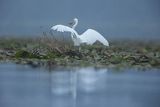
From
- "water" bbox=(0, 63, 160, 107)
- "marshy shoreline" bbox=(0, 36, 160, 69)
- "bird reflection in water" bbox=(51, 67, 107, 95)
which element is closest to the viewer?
"water" bbox=(0, 63, 160, 107)

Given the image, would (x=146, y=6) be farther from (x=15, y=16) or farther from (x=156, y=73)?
(x=156, y=73)

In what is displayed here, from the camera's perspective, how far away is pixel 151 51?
2006 cm

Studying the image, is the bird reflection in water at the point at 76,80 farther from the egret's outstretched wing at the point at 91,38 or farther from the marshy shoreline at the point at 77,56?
the egret's outstretched wing at the point at 91,38

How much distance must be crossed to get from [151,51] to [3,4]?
21.3 metres

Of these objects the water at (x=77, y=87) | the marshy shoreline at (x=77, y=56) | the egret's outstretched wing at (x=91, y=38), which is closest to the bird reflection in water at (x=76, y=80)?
the water at (x=77, y=87)

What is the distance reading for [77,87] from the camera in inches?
591

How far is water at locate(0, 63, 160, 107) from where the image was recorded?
13.6 metres

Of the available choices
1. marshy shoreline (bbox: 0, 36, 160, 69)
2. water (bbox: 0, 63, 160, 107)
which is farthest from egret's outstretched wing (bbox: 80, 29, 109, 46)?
water (bbox: 0, 63, 160, 107)

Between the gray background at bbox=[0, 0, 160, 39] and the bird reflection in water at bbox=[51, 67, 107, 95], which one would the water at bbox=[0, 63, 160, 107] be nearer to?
the bird reflection in water at bbox=[51, 67, 107, 95]

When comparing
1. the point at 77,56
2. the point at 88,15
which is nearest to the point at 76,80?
the point at 77,56

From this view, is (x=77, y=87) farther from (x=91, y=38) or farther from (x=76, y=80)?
(x=91, y=38)

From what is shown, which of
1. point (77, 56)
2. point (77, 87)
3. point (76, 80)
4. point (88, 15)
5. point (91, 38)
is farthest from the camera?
point (88, 15)

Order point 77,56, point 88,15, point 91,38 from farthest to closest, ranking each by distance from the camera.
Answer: point 88,15 < point 91,38 < point 77,56

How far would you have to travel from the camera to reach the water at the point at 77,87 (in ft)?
44.6
